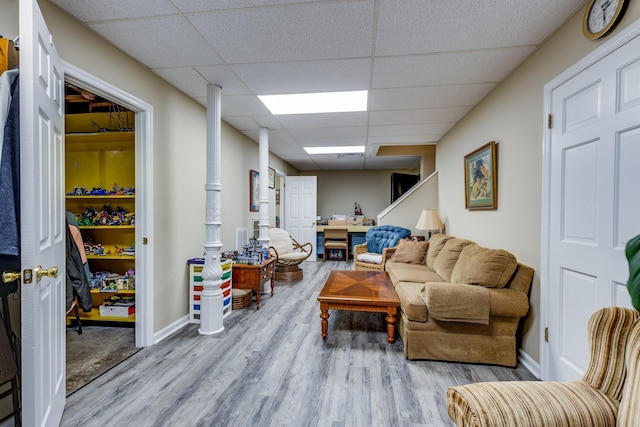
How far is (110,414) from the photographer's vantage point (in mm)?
1614

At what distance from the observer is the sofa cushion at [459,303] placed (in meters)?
2.06

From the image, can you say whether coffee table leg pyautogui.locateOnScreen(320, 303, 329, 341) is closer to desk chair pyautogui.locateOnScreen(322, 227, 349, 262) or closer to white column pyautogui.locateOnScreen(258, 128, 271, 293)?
white column pyautogui.locateOnScreen(258, 128, 271, 293)

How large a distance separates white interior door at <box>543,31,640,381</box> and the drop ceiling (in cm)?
53

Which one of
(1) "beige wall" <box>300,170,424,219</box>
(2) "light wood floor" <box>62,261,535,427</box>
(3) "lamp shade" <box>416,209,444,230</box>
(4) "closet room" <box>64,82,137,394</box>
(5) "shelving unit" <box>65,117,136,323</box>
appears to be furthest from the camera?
(1) "beige wall" <box>300,170,424,219</box>

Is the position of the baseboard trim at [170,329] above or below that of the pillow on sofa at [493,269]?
below

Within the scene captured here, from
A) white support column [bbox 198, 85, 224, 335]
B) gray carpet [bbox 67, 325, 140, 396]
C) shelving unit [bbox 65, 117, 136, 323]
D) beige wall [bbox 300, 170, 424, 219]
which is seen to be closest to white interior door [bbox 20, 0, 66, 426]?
gray carpet [bbox 67, 325, 140, 396]

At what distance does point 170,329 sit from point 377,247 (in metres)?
3.36

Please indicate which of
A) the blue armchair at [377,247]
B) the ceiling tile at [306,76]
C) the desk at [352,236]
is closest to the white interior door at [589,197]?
the ceiling tile at [306,76]

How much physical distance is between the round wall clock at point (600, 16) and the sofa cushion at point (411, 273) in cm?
216

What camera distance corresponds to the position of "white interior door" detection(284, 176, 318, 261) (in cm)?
668

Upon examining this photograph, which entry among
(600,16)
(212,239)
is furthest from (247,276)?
(600,16)

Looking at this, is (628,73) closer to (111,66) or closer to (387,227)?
(111,66)

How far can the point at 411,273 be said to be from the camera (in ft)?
10.4

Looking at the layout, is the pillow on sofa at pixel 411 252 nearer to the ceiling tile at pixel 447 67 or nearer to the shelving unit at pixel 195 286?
the ceiling tile at pixel 447 67
